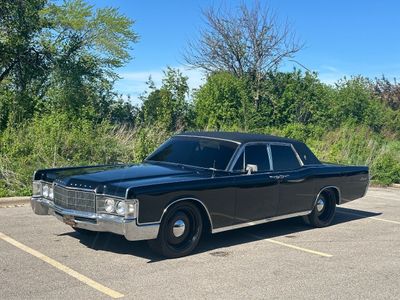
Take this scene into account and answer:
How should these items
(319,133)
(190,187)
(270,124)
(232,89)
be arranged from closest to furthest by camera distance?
(190,187) < (319,133) < (232,89) < (270,124)

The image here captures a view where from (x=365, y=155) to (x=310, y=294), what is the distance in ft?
43.0

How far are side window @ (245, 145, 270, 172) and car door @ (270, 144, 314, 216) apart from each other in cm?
16

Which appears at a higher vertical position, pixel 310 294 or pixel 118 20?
pixel 118 20

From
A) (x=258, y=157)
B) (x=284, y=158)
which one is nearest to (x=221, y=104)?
(x=284, y=158)

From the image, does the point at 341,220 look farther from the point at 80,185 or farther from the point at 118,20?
the point at 118,20

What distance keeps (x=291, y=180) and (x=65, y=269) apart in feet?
11.9

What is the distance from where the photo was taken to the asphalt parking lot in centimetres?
503

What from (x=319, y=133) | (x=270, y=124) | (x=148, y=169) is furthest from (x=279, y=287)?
(x=270, y=124)

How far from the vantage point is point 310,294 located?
5.07 meters

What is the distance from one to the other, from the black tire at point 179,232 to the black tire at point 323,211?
2.73m

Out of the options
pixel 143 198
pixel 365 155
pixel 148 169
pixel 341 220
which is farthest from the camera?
pixel 365 155

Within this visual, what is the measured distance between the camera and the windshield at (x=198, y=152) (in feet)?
23.1

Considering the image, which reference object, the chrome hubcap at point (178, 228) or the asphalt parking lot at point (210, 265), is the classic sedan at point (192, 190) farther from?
the asphalt parking lot at point (210, 265)

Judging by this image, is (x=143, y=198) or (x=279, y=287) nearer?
(x=279, y=287)
